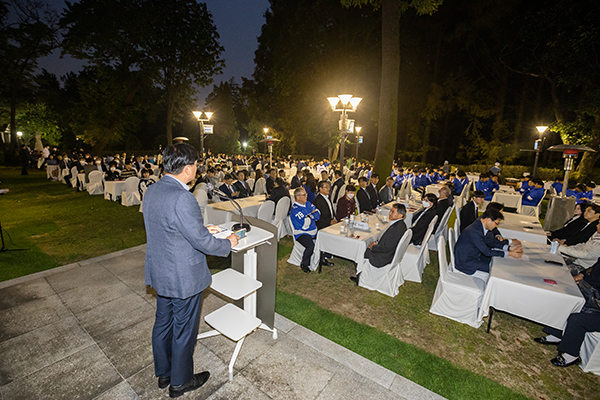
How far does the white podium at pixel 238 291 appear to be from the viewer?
8.23ft

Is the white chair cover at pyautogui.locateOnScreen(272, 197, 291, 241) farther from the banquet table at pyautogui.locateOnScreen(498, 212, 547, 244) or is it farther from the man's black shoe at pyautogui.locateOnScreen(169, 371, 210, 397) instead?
the banquet table at pyautogui.locateOnScreen(498, 212, 547, 244)

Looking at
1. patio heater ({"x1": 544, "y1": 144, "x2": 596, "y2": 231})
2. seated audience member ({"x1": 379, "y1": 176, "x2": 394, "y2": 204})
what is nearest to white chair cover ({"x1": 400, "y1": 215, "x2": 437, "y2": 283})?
seated audience member ({"x1": 379, "y1": 176, "x2": 394, "y2": 204})

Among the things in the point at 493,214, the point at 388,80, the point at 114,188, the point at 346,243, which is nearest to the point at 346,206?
the point at 346,243

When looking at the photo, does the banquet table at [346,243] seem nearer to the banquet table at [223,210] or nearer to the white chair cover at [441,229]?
the white chair cover at [441,229]

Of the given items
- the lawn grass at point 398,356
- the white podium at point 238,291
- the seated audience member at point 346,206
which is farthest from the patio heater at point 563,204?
the white podium at point 238,291

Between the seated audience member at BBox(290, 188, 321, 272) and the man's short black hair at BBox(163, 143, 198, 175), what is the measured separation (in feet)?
10.2

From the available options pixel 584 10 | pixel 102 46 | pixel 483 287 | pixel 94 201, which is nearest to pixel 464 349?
pixel 483 287

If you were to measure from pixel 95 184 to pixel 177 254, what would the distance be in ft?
39.0

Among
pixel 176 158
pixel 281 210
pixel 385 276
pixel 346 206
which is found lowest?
pixel 385 276

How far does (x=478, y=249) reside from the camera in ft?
12.9

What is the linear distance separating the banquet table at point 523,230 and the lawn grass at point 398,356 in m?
3.54

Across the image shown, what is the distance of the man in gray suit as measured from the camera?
77.0 inches

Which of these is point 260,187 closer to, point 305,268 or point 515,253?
point 305,268

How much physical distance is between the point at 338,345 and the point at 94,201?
10.7 meters
